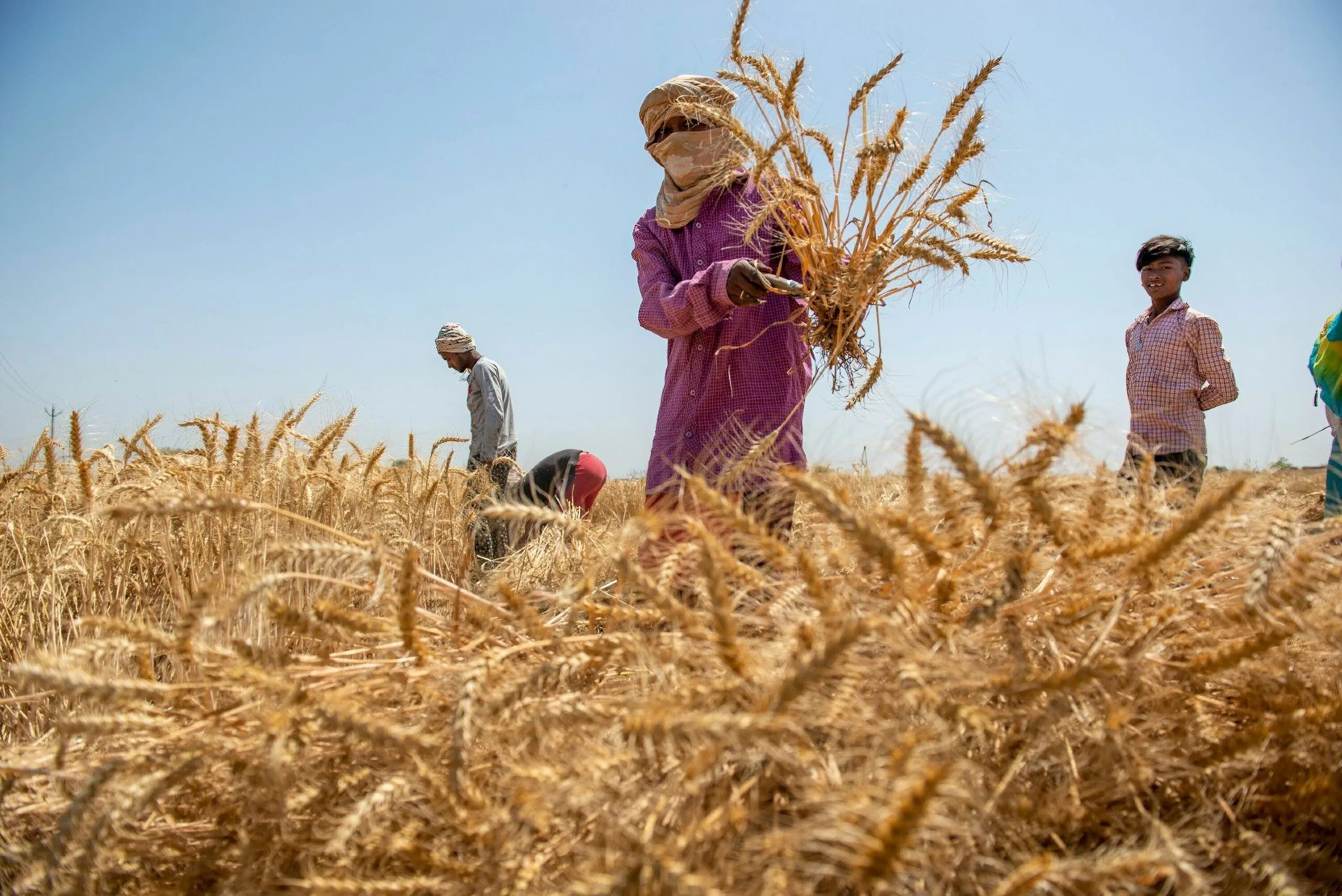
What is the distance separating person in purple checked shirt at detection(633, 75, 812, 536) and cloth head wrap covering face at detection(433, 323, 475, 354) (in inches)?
118

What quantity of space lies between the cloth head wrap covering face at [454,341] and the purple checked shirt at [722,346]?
304cm

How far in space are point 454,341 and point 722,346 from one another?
11.1 ft

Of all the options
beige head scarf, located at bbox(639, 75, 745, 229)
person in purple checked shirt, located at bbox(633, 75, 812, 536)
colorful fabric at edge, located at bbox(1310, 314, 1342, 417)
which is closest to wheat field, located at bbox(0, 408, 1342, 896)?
person in purple checked shirt, located at bbox(633, 75, 812, 536)

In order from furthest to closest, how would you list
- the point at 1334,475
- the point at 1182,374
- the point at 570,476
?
the point at 570,476 → the point at 1182,374 → the point at 1334,475

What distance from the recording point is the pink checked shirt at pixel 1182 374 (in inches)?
109

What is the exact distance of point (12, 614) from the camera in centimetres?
156

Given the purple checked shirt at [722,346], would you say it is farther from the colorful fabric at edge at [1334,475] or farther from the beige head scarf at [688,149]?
the colorful fabric at edge at [1334,475]

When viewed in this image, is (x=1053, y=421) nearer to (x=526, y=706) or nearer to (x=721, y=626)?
(x=721, y=626)

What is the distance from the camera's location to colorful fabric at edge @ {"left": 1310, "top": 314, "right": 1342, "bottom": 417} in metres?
2.48

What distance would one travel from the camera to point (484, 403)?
4594 millimetres

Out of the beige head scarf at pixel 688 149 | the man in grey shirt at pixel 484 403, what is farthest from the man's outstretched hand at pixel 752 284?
the man in grey shirt at pixel 484 403

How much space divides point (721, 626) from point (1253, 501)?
2.13 feet

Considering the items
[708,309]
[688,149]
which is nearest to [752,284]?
[708,309]

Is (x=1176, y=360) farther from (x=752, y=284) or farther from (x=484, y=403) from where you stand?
(x=484, y=403)
